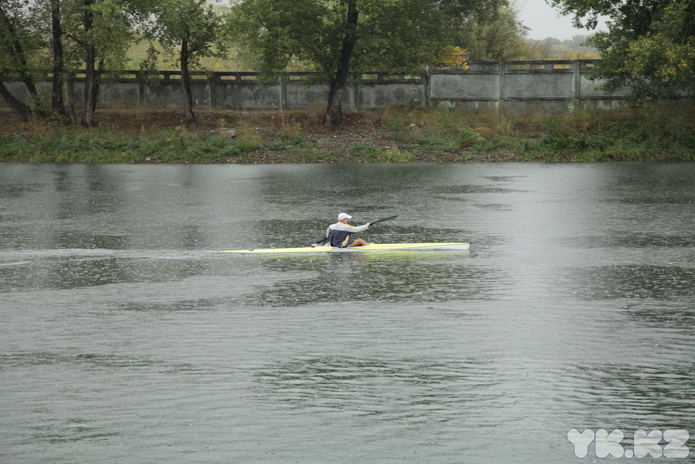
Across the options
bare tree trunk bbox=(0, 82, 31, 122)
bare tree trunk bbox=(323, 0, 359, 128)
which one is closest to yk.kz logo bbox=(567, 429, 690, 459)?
bare tree trunk bbox=(323, 0, 359, 128)

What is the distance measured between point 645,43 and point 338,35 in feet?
53.7

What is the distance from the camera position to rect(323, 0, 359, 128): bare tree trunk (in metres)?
49.8

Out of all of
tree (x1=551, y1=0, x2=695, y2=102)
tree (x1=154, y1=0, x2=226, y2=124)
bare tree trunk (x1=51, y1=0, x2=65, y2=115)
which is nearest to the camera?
tree (x1=551, y1=0, x2=695, y2=102)

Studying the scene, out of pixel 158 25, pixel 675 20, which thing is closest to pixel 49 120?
pixel 158 25

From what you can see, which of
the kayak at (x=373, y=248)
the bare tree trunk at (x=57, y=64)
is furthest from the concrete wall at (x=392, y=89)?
the kayak at (x=373, y=248)

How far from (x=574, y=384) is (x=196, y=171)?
34363mm

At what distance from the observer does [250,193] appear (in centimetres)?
3566

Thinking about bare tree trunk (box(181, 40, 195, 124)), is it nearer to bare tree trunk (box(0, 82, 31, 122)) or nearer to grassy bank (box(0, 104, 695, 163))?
grassy bank (box(0, 104, 695, 163))

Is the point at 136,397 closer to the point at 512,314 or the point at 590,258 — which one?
the point at 512,314

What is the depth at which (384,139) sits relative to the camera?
50.1 m

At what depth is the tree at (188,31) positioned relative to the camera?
48.5 meters

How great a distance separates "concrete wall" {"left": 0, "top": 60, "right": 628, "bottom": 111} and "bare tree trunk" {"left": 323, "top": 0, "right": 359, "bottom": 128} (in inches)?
57.3

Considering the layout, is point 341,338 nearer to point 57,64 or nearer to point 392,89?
point 392,89

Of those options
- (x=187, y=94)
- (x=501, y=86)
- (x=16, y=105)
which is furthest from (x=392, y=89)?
(x=16, y=105)
